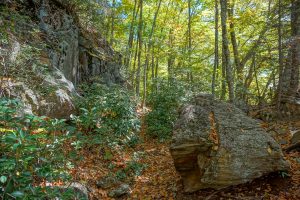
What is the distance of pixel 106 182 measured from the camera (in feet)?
17.5

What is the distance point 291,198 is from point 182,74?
7513mm

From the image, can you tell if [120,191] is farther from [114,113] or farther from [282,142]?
[282,142]

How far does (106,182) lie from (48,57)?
4103 millimetres

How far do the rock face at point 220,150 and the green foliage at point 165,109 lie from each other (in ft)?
11.4

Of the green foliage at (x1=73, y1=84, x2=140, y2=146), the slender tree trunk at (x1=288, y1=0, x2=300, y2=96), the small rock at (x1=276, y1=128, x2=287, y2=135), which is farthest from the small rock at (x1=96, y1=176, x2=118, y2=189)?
the slender tree trunk at (x1=288, y1=0, x2=300, y2=96)

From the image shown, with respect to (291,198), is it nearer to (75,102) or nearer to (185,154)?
(185,154)

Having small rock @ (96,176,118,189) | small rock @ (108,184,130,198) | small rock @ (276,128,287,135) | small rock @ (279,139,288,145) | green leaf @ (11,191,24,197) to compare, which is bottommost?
small rock @ (108,184,130,198)

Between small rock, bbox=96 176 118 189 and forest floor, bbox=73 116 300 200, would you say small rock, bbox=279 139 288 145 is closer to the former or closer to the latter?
forest floor, bbox=73 116 300 200

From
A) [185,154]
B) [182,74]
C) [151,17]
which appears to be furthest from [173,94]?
[151,17]

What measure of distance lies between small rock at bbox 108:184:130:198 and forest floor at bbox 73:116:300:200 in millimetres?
91

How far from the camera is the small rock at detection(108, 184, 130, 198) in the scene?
4.98 metres

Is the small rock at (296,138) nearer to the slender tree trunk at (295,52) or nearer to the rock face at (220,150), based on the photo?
the rock face at (220,150)

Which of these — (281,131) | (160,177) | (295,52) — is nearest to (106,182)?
(160,177)

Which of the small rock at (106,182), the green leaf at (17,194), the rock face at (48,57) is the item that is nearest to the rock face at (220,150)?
the small rock at (106,182)
